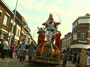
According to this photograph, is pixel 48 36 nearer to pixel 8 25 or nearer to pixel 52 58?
pixel 52 58

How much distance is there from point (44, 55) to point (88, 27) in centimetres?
2489

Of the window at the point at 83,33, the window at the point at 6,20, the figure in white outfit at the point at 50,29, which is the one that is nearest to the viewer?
the figure in white outfit at the point at 50,29

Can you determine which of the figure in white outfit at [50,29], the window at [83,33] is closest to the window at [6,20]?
the figure in white outfit at [50,29]

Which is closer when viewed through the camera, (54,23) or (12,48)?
(54,23)

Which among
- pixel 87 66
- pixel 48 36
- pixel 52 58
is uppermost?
pixel 48 36

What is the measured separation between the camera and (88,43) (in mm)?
32188

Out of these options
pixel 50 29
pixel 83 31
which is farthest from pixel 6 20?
pixel 83 31

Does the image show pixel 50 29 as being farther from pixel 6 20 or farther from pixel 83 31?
pixel 83 31

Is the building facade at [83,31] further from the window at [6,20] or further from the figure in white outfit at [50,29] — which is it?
the figure in white outfit at [50,29]

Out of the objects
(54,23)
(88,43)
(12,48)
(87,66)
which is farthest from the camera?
(88,43)

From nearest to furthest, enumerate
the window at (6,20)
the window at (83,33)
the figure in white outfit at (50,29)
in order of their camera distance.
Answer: the figure in white outfit at (50,29) < the window at (6,20) < the window at (83,33)

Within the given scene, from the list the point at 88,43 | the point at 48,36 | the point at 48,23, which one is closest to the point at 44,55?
the point at 48,36

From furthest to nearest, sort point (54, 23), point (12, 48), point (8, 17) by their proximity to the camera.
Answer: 1. point (8, 17)
2. point (12, 48)
3. point (54, 23)

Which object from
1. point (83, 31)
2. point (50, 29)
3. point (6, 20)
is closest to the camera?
point (50, 29)
